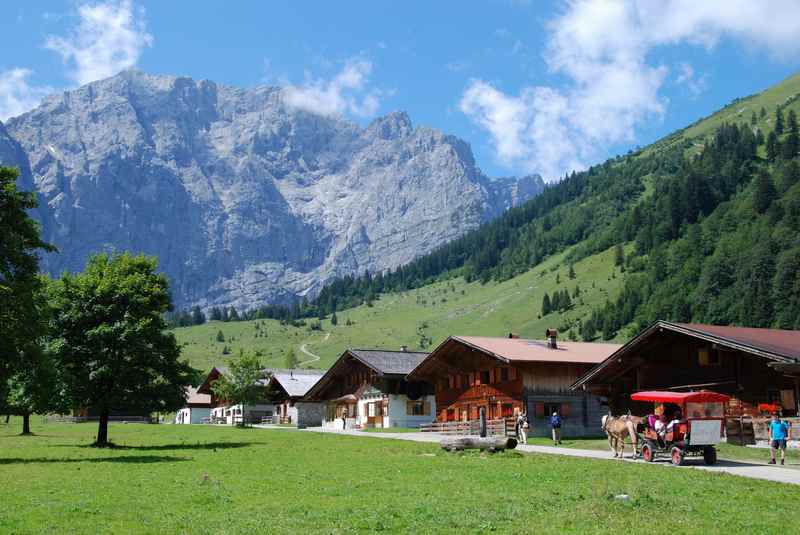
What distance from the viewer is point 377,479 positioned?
77.8 feet

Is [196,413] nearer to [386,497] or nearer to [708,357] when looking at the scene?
[708,357]

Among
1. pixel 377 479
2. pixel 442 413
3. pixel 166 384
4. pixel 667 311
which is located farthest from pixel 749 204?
pixel 377 479

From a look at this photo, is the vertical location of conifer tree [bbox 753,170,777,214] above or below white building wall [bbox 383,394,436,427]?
above

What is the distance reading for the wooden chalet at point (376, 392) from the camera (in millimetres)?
71188

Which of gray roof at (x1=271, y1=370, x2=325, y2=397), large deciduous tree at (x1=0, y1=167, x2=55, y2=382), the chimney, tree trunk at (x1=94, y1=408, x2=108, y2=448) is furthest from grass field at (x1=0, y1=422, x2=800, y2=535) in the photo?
gray roof at (x1=271, y1=370, x2=325, y2=397)

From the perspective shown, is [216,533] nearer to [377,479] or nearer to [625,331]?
[377,479]

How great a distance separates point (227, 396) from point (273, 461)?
1959 inches

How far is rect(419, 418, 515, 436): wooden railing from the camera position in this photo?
1929 inches

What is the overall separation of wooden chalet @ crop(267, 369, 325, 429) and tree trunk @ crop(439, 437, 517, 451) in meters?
52.4

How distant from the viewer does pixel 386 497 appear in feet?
63.3

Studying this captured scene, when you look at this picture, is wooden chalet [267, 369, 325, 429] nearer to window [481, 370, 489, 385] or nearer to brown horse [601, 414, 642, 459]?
window [481, 370, 489, 385]

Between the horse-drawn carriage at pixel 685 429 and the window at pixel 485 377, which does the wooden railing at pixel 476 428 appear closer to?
the window at pixel 485 377

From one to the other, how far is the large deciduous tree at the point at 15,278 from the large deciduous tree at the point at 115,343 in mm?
8261

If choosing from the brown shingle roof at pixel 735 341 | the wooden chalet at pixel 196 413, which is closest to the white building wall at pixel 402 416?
the brown shingle roof at pixel 735 341
